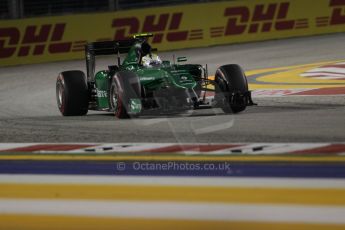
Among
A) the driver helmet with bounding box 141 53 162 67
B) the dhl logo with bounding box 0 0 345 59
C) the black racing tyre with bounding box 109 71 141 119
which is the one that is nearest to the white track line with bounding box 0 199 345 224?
the black racing tyre with bounding box 109 71 141 119

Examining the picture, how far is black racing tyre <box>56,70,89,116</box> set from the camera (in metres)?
11.4

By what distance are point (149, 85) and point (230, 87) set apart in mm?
1026

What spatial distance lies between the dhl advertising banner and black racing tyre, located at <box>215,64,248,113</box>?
12934 mm

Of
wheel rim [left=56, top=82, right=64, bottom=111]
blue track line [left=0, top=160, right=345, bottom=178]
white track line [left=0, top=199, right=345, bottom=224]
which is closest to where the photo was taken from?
white track line [left=0, top=199, right=345, bottom=224]

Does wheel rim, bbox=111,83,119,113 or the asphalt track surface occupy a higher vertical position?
wheel rim, bbox=111,83,119,113

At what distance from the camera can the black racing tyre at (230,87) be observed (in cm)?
1053

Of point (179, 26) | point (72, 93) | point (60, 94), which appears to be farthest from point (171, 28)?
point (72, 93)

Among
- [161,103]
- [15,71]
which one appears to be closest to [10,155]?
[161,103]

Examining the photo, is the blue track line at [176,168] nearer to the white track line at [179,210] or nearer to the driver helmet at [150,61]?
the white track line at [179,210]

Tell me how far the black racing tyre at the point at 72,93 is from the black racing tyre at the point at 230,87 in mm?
1963

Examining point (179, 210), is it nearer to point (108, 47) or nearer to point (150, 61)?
point (150, 61)

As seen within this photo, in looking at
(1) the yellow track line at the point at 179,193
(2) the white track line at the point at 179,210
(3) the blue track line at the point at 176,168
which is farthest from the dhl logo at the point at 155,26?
(2) the white track line at the point at 179,210

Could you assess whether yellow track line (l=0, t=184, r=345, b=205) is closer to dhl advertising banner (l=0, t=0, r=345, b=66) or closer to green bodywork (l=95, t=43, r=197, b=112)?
green bodywork (l=95, t=43, r=197, b=112)

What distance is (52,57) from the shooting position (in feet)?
76.1
